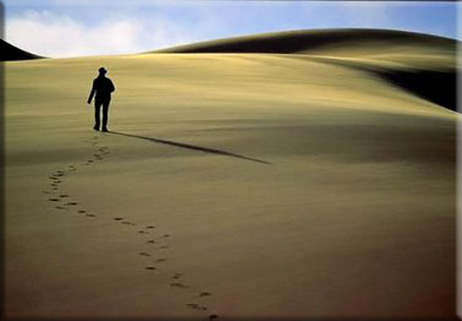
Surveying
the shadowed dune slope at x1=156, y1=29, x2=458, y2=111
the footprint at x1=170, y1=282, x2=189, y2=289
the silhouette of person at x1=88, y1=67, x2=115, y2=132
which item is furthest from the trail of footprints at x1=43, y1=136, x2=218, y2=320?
the shadowed dune slope at x1=156, y1=29, x2=458, y2=111

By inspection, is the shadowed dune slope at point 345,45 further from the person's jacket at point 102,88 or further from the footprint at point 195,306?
the footprint at point 195,306

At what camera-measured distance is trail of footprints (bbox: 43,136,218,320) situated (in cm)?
410

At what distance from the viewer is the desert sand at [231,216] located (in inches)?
160

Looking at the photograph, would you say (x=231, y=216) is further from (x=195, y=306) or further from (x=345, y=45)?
(x=345, y=45)

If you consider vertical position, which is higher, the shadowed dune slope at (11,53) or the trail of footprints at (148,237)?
the shadowed dune slope at (11,53)

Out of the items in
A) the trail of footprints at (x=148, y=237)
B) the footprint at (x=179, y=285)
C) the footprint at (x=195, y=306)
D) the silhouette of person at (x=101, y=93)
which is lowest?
the footprint at (x=195, y=306)

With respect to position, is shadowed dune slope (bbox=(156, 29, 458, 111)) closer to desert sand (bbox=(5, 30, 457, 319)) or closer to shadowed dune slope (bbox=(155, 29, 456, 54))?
shadowed dune slope (bbox=(155, 29, 456, 54))

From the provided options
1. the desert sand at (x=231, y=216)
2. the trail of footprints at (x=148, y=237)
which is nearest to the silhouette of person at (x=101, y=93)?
the desert sand at (x=231, y=216)

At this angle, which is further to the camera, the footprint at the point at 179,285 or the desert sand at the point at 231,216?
the footprint at the point at 179,285

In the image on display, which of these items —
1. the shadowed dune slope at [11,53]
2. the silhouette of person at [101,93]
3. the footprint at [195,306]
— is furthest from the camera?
the shadowed dune slope at [11,53]

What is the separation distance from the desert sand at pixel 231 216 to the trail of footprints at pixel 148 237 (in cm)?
2

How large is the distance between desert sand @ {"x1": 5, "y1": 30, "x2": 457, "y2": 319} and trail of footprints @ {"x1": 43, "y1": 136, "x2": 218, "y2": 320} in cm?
2

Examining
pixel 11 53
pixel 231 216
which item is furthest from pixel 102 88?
pixel 11 53

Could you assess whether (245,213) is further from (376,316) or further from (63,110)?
(63,110)
